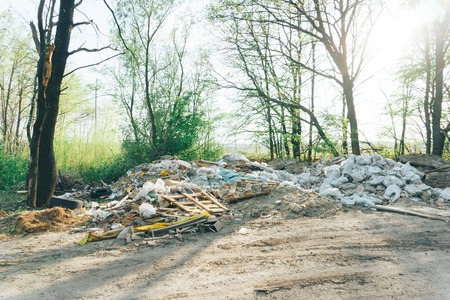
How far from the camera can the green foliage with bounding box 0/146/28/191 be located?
11773mm

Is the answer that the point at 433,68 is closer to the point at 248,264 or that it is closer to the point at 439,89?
the point at 439,89

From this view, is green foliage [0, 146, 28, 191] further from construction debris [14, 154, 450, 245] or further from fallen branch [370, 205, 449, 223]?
fallen branch [370, 205, 449, 223]

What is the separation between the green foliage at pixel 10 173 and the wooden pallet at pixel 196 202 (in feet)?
23.6

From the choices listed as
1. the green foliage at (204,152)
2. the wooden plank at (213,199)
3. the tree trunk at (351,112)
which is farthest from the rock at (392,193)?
the green foliage at (204,152)

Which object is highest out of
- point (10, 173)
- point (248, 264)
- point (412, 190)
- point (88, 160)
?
point (88, 160)

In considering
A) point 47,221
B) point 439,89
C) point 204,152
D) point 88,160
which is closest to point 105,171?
point 88,160

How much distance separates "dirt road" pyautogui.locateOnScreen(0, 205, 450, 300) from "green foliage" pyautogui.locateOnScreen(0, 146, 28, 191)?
6894 millimetres

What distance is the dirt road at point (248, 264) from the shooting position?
3670 mm

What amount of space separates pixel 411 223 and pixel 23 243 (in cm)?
700

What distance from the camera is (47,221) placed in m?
6.79

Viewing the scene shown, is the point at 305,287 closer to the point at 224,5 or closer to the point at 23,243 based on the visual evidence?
the point at 23,243

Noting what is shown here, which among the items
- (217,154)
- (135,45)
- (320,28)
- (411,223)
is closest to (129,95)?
(135,45)

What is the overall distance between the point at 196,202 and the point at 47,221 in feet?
9.81

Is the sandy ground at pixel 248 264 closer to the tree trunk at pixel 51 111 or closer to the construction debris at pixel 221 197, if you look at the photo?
the construction debris at pixel 221 197
